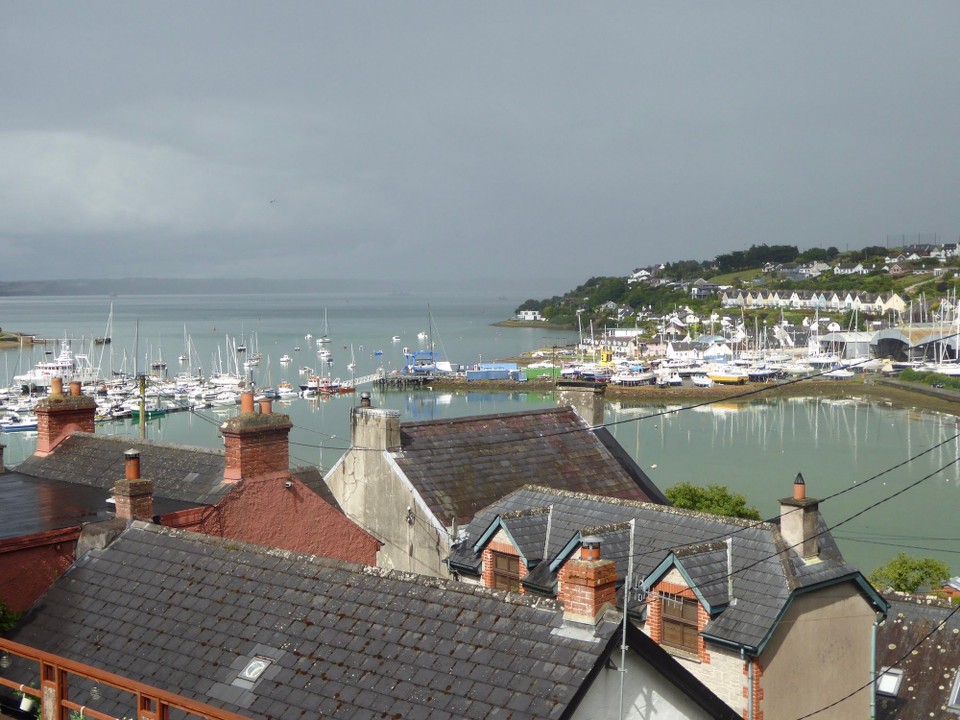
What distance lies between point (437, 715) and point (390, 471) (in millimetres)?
12515

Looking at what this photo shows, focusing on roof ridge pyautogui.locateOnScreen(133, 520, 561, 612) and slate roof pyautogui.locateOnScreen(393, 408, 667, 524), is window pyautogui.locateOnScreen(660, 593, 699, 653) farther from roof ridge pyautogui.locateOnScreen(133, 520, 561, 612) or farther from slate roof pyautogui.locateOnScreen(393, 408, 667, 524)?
slate roof pyautogui.locateOnScreen(393, 408, 667, 524)

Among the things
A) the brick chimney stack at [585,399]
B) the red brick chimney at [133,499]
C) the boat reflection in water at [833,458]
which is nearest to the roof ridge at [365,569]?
the red brick chimney at [133,499]

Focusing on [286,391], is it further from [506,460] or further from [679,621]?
[679,621]

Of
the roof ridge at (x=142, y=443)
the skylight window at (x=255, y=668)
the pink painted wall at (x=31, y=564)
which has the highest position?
the roof ridge at (x=142, y=443)

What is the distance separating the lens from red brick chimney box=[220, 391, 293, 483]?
13.5m

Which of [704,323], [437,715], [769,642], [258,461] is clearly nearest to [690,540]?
[769,642]

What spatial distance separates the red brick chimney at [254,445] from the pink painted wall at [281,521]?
0.17m

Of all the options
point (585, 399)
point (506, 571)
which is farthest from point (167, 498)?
point (585, 399)

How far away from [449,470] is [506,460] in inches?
61.3

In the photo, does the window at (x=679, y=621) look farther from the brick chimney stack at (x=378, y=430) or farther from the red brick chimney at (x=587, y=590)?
the brick chimney stack at (x=378, y=430)

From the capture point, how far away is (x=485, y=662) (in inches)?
303

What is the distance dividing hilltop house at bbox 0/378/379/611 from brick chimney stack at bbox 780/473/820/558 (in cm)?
611

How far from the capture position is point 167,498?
14.2 meters

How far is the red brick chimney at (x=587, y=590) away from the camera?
7.58m
